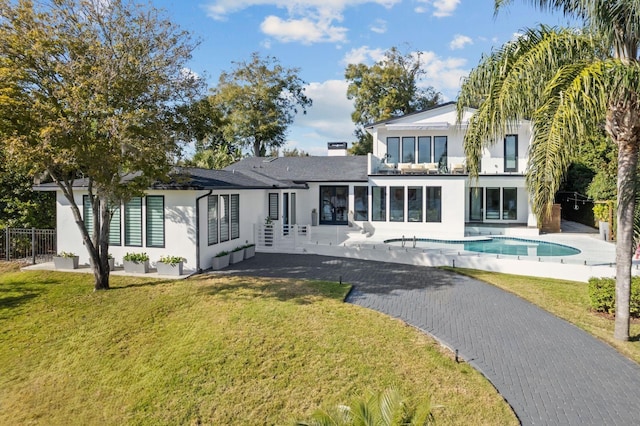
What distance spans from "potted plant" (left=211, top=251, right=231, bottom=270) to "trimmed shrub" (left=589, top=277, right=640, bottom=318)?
13.8 m

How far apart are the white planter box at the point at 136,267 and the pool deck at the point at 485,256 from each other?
7653 millimetres

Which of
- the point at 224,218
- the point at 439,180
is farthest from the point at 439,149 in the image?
the point at 224,218

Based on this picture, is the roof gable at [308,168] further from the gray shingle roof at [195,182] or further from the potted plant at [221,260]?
the potted plant at [221,260]

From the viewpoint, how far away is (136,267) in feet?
55.4

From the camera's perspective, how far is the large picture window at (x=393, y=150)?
1228 inches

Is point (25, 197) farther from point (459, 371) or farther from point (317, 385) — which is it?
point (459, 371)

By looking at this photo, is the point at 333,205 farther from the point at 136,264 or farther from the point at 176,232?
the point at 136,264

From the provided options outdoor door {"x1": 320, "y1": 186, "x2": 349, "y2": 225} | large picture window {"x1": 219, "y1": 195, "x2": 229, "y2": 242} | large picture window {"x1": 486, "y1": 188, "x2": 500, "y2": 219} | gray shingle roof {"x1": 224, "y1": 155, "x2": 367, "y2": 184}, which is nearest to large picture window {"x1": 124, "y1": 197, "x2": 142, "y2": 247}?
large picture window {"x1": 219, "y1": 195, "x2": 229, "y2": 242}

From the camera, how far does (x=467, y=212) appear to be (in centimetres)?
3206

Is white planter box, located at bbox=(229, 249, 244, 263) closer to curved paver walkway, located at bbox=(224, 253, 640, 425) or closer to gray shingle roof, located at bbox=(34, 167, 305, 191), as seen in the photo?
curved paver walkway, located at bbox=(224, 253, 640, 425)

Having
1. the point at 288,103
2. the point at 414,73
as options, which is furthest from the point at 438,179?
the point at 288,103

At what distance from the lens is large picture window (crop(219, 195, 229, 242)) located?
19.2m

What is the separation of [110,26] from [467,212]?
26.8 meters

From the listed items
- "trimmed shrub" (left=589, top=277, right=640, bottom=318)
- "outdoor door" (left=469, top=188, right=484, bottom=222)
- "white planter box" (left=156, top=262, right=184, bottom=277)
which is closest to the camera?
"trimmed shrub" (left=589, top=277, right=640, bottom=318)
